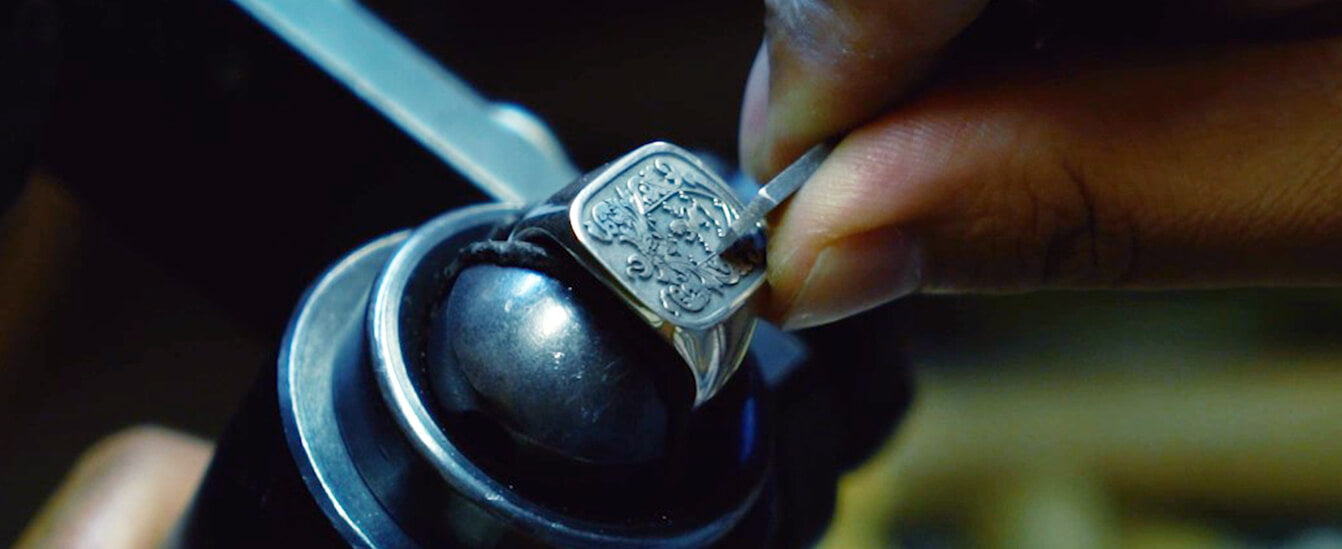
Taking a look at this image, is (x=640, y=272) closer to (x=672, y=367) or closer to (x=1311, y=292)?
(x=672, y=367)

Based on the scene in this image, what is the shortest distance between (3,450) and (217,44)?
0.35m

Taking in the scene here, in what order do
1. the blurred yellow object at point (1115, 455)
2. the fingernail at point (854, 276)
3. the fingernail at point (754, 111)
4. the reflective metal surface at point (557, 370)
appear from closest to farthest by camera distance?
the reflective metal surface at point (557, 370) < the fingernail at point (854, 276) < the fingernail at point (754, 111) < the blurred yellow object at point (1115, 455)

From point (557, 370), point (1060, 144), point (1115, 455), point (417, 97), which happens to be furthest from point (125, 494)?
point (1115, 455)

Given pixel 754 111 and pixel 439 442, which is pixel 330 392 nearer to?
pixel 439 442

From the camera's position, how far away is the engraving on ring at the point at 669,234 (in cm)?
41

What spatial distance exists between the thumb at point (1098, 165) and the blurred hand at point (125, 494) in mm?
384

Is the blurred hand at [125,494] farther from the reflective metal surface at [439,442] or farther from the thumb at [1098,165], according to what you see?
the thumb at [1098,165]

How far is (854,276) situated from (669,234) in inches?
5.0

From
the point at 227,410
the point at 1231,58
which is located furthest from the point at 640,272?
the point at 227,410

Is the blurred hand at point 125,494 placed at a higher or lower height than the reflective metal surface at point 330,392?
lower

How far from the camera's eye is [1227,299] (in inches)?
37.4

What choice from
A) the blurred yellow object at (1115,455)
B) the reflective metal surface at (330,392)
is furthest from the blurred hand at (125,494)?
the blurred yellow object at (1115,455)

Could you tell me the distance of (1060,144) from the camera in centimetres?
49

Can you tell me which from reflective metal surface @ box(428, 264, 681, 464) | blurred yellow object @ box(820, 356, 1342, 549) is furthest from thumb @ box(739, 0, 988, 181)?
blurred yellow object @ box(820, 356, 1342, 549)
